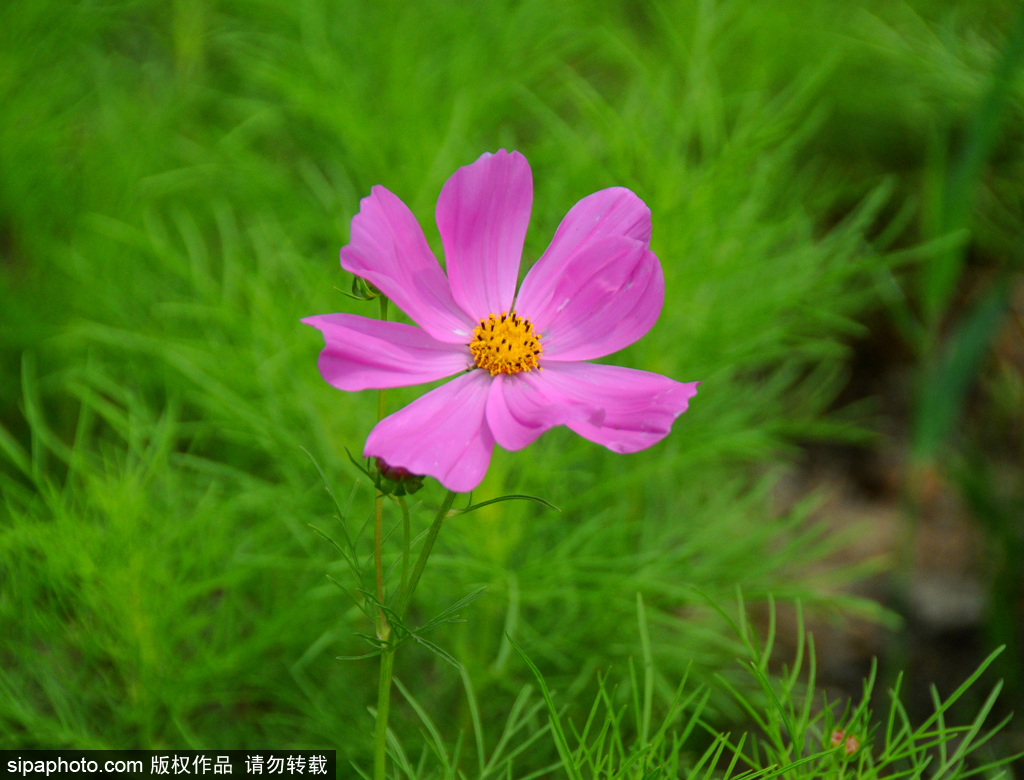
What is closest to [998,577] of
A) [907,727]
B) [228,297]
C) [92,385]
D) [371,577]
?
[907,727]

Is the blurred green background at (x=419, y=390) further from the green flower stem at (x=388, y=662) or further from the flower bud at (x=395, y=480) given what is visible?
the flower bud at (x=395, y=480)

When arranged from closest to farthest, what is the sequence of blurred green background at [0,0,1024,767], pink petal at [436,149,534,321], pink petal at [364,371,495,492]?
pink petal at [364,371,495,492], pink petal at [436,149,534,321], blurred green background at [0,0,1024,767]

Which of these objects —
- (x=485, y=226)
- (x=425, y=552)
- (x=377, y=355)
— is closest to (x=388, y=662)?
(x=425, y=552)

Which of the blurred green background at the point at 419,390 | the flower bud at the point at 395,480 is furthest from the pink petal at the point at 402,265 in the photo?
the blurred green background at the point at 419,390

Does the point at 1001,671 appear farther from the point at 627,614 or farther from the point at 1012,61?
the point at 1012,61

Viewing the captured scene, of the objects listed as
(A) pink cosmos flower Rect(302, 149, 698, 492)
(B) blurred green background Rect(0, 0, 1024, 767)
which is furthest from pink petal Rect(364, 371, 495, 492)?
(B) blurred green background Rect(0, 0, 1024, 767)

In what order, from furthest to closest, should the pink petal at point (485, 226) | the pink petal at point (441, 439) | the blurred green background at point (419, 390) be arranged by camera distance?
the blurred green background at point (419, 390) → the pink petal at point (485, 226) → the pink petal at point (441, 439)

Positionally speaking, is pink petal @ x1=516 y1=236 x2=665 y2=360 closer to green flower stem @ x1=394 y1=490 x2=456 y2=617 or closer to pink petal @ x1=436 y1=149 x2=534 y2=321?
pink petal @ x1=436 y1=149 x2=534 y2=321
